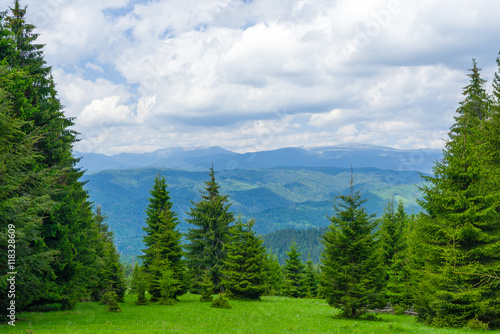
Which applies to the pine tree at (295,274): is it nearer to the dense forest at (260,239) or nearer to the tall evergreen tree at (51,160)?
the dense forest at (260,239)

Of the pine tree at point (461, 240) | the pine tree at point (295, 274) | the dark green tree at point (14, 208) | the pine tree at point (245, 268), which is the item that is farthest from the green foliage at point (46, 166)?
the pine tree at point (295, 274)

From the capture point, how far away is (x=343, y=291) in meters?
21.6

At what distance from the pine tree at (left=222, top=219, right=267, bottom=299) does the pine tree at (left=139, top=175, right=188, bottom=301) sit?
17.5ft

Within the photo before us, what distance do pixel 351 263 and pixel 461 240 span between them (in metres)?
6.91

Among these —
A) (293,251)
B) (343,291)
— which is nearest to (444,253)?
(343,291)

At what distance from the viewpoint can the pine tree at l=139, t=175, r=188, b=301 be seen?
3400cm

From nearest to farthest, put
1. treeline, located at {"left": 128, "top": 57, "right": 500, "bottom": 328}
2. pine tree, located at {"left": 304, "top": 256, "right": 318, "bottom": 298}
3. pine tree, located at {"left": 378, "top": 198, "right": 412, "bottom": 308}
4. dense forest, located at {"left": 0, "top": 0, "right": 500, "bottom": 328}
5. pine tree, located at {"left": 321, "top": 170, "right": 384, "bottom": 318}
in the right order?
dense forest, located at {"left": 0, "top": 0, "right": 500, "bottom": 328}, treeline, located at {"left": 128, "top": 57, "right": 500, "bottom": 328}, pine tree, located at {"left": 321, "top": 170, "right": 384, "bottom": 318}, pine tree, located at {"left": 378, "top": 198, "right": 412, "bottom": 308}, pine tree, located at {"left": 304, "top": 256, "right": 318, "bottom": 298}

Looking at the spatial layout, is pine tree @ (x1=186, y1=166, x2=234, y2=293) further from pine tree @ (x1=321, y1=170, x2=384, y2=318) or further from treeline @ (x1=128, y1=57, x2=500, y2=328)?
pine tree @ (x1=321, y1=170, x2=384, y2=318)

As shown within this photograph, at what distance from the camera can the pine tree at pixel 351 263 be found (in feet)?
70.4

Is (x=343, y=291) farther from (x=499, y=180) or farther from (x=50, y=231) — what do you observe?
(x=50, y=231)

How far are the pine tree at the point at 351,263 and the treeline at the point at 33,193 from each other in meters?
17.3

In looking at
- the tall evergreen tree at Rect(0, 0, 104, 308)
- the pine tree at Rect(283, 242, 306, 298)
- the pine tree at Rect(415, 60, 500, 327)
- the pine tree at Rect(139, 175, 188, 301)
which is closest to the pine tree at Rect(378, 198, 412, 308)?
the pine tree at Rect(415, 60, 500, 327)

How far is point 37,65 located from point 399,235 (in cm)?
3595

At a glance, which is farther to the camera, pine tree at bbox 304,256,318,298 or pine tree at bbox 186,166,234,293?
pine tree at bbox 304,256,318,298
